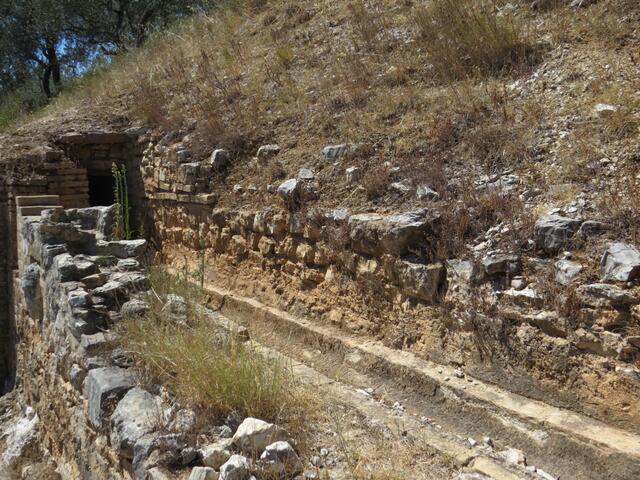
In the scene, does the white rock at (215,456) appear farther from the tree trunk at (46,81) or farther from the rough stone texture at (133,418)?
the tree trunk at (46,81)

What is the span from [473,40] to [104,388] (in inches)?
199

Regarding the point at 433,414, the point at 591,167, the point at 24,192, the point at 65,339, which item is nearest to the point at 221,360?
the point at 433,414

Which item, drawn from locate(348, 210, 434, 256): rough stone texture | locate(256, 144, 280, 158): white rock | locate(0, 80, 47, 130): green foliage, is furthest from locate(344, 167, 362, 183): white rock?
locate(0, 80, 47, 130): green foliage

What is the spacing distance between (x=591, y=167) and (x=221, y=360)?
2.88 metres

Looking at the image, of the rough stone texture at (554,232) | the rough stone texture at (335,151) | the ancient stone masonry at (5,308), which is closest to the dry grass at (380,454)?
the rough stone texture at (554,232)

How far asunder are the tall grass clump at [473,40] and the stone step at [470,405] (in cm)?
310

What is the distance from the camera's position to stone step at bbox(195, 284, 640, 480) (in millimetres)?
3166

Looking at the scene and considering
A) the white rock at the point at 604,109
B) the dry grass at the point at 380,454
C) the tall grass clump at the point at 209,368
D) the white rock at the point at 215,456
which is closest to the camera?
the white rock at the point at 215,456

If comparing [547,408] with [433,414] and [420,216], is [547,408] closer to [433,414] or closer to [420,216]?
[433,414]

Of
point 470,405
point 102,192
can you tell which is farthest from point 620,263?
point 102,192

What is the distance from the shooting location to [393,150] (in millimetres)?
5699

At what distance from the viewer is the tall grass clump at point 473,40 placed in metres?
6.16

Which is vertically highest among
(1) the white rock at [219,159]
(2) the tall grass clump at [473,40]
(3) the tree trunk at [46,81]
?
(3) the tree trunk at [46,81]

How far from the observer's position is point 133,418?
3.10 metres
